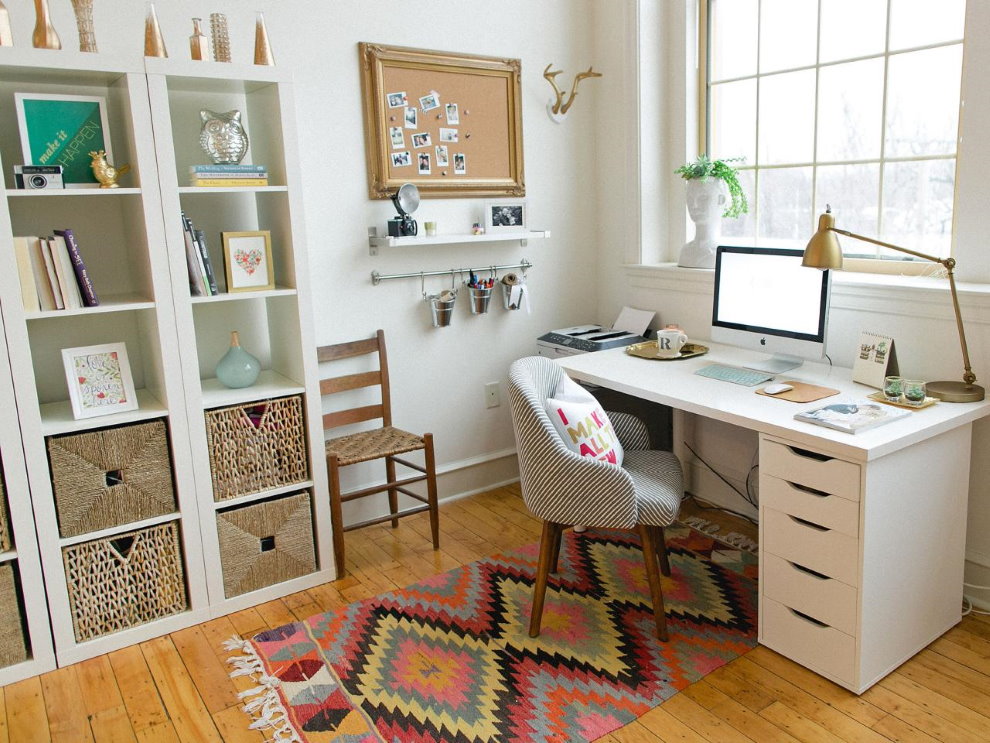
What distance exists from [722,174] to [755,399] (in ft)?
3.61

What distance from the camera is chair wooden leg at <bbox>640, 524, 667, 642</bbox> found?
7.49ft

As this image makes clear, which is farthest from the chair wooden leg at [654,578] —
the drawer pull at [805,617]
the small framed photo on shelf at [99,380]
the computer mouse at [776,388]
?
the small framed photo on shelf at [99,380]

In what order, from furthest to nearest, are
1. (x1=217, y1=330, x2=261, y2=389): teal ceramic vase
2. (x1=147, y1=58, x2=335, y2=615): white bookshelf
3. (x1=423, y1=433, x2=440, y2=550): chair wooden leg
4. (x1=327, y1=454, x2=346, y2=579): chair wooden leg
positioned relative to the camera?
(x1=423, y1=433, x2=440, y2=550): chair wooden leg < (x1=327, y1=454, x2=346, y2=579): chair wooden leg < (x1=217, y1=330, x2=261, y2=389): teal ceramic vase < (x1=147, y1=58, x2=335, y2=615): white bookshelf

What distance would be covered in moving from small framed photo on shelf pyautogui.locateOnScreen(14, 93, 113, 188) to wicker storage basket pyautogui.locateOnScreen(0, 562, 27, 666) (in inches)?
44.2

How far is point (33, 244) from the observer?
2.24m

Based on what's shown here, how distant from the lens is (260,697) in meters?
2.17

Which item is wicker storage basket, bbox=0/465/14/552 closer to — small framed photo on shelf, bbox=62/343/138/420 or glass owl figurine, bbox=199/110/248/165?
small framed photo on shelf, bbox=62/343/138/420

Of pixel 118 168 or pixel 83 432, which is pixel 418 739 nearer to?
pixel 83 432

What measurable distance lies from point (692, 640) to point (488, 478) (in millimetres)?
1442

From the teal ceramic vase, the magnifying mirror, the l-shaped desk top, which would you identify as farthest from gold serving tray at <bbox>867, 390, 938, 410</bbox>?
the teal ceramic vase

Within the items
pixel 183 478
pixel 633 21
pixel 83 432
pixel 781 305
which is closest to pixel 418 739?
pixel 183 478

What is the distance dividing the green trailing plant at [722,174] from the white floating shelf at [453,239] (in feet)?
2.07

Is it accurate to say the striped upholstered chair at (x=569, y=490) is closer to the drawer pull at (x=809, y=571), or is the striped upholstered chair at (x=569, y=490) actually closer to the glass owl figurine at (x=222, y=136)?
the drawer pull at (x=809, y=571)

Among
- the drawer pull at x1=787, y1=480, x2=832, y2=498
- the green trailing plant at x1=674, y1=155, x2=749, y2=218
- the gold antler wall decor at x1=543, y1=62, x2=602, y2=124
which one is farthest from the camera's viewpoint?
the gold antler wall decor at x1=543, y1=62, x2=602, y2=124
